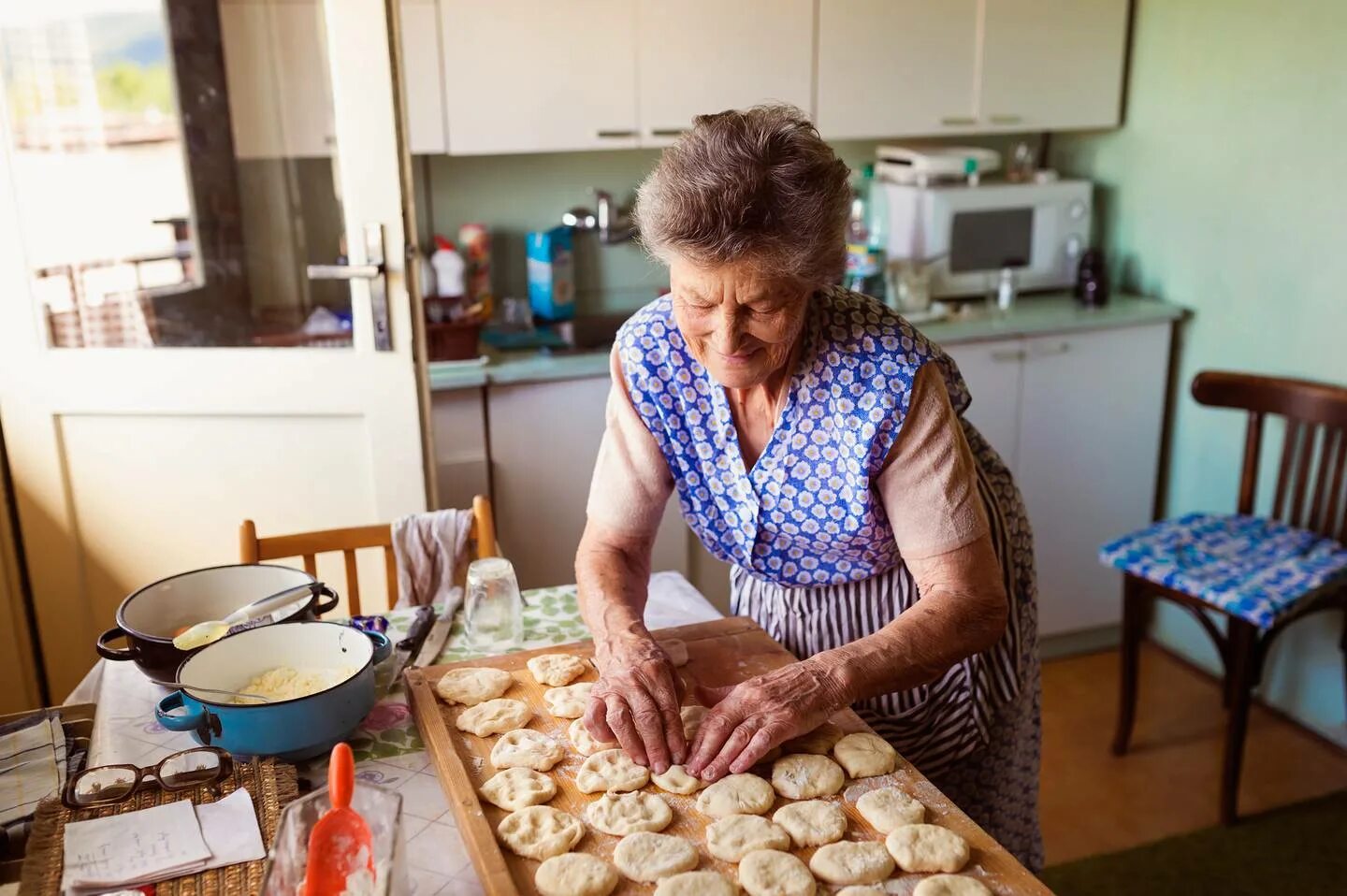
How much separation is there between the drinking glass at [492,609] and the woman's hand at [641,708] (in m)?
0.27

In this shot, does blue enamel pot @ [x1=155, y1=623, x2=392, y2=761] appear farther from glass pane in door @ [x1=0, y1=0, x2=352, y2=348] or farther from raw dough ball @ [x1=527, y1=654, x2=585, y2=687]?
glass pane in door @ [x1=0, y1=0, x2=352, y2=348]

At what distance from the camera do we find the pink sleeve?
58.5 inches

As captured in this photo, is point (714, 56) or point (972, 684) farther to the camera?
point (714, 56)

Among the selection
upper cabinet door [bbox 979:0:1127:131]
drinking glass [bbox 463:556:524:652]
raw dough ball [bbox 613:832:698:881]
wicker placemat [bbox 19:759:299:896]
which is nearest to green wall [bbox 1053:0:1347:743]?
upper cabinet door [bbox 979:0:1127:131]

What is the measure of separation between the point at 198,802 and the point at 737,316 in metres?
0.75

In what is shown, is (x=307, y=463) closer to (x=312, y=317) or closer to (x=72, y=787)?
(x=312, y=317)

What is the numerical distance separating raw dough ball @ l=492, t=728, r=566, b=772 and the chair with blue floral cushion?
183 centimetres

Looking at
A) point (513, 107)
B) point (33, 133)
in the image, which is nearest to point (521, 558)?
point (513, 107)

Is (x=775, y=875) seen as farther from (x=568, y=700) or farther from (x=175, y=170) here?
(x=175, y=170)

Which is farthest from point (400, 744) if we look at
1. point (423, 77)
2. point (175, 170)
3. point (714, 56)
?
point (714, 56)

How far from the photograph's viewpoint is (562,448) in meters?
2.84

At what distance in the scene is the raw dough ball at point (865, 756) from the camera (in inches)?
48.3

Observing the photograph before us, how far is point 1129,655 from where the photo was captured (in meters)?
2.89

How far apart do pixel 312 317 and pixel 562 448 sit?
68cm
